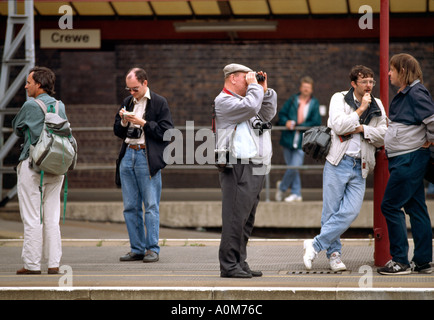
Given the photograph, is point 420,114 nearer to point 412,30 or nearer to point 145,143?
point 145,143

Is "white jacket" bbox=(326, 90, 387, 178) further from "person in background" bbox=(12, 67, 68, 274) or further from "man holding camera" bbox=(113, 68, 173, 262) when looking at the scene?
"person in background" bbox=(12, 67, 68, 274)

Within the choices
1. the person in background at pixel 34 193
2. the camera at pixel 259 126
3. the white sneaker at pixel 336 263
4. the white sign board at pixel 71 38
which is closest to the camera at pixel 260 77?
the camera at pixel 259 126

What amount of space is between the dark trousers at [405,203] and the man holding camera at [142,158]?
7.97 feet

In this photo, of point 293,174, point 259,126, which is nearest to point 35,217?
point 259,126

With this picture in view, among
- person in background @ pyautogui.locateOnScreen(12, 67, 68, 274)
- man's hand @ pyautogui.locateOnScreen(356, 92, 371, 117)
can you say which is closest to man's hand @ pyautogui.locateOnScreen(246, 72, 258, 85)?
man's hand @ pyautogui.locateOnScreen(356, 92, 371, 117)

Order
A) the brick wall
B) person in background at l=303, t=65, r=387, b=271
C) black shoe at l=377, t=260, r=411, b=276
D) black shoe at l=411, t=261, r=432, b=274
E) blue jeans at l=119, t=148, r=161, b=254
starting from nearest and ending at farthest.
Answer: black shoe at l=377, t=260, r=411, b=276, black shoe at l=411, t=261, r=432, b=274, person in background at l=303, t=65, r=387, b=271, blue jeans at l=119, t=148, r=161, b=254, the brick wall

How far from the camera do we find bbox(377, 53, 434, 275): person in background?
7.21m

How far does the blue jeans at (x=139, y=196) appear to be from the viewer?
8430 millimetres

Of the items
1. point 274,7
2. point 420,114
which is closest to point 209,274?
point 420,114

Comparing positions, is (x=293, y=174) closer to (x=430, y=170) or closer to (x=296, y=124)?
(x=296, y=124)

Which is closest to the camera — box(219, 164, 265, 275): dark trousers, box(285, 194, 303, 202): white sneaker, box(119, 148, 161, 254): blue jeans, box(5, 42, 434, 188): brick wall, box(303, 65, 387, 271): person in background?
box(219, 164, 265, 275): dark trousers

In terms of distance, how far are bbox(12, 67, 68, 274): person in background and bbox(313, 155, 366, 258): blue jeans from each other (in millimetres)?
2491

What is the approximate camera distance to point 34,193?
24.6 feet

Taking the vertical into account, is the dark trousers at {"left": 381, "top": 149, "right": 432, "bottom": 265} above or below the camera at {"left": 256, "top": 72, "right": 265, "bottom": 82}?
below
